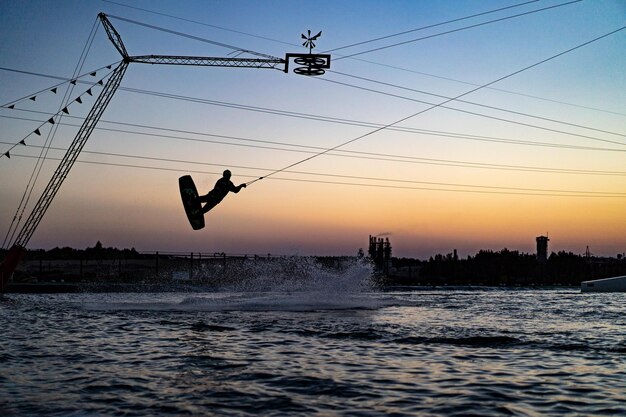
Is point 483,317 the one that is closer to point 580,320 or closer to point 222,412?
point 580,320

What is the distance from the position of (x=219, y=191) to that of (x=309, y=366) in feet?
41.6

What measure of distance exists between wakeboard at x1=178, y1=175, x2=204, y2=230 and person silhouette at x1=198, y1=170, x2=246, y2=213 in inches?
11.1

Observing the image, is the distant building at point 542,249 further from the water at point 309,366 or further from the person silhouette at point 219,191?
the person silhouette at point 219,191

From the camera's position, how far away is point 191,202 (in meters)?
24.6

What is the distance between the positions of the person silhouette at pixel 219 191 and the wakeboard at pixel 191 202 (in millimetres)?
281

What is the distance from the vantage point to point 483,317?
24219mm

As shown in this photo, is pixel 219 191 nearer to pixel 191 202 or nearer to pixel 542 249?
pixel 191 202

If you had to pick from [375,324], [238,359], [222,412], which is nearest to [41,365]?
[238,359]

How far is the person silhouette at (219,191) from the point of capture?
78.5ft

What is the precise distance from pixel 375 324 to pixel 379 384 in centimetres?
1005

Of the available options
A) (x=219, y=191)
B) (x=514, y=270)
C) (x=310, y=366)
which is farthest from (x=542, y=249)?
(x=310, y=366)

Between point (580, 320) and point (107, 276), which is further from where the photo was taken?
point (107, 276)

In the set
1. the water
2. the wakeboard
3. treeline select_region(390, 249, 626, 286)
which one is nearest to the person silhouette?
the wakeboard

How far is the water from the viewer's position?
9.16m
